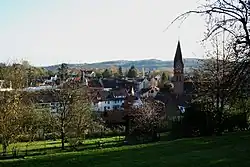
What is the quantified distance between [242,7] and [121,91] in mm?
79979

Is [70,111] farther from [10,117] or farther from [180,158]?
[180,158]

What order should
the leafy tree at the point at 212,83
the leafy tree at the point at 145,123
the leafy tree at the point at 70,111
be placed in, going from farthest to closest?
the leafy tree at the point at 145,123, the leafy tree at the point at 70,111, the leafy tree at the point at 212,83

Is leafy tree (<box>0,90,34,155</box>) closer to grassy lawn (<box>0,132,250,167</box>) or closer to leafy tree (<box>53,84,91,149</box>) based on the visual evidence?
leafy tree (<box>53,84,91,149</box>)

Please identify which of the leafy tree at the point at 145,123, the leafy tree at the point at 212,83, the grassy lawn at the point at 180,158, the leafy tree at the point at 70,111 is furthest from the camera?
A: the leafy tree at the point at 145,123

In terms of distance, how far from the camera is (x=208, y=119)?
89.1 ft

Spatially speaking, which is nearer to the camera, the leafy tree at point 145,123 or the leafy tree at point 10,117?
the leafy tree at point 10,117

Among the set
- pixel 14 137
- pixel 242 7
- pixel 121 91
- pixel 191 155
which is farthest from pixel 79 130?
pixel 121 91

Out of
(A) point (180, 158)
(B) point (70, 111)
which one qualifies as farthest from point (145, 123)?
(A) point (180, 158)

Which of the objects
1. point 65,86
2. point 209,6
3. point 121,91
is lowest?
point 121,91

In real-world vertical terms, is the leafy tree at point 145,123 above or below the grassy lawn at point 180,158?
below

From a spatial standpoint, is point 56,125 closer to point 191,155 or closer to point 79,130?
point 79,130

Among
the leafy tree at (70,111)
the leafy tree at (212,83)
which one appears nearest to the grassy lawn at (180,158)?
the leafy tree at (212,83)

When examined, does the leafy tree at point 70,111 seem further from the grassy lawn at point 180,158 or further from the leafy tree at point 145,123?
the grassy lawn at point 180,158

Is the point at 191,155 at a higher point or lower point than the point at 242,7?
lower
